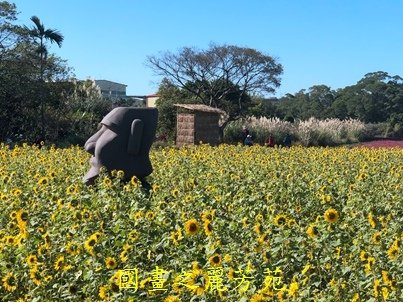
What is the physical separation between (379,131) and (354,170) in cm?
2845

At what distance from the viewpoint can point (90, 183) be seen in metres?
7.21

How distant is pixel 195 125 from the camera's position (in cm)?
2219

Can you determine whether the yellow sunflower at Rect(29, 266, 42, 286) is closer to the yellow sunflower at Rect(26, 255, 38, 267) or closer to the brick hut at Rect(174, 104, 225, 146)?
the yellow sunflower at Rect(26, 255, 38, 267)

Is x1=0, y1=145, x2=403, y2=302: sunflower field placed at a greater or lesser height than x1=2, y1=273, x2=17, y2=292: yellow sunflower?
greater

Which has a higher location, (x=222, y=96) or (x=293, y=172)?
(x=222, y=96)

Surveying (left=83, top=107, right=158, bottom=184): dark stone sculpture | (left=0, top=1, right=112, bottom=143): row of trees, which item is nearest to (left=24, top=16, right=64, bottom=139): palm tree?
(left=0, top=1, right=112, bottom=143): row of trees

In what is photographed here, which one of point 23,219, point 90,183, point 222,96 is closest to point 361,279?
point 23,219

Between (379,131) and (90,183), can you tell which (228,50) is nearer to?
(379,131)

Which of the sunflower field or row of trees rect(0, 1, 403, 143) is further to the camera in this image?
row of trees rect(0, 1, 403, 143)

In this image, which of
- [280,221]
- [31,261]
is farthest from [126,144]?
[31,261]

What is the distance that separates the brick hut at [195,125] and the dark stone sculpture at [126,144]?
14.5 m

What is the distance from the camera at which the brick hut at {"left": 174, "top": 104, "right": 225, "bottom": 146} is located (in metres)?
22.2

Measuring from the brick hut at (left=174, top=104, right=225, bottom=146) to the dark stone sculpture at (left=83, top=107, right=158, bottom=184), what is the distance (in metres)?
14.5

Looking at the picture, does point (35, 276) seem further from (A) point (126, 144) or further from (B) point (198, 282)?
(A) point (126, 144)
